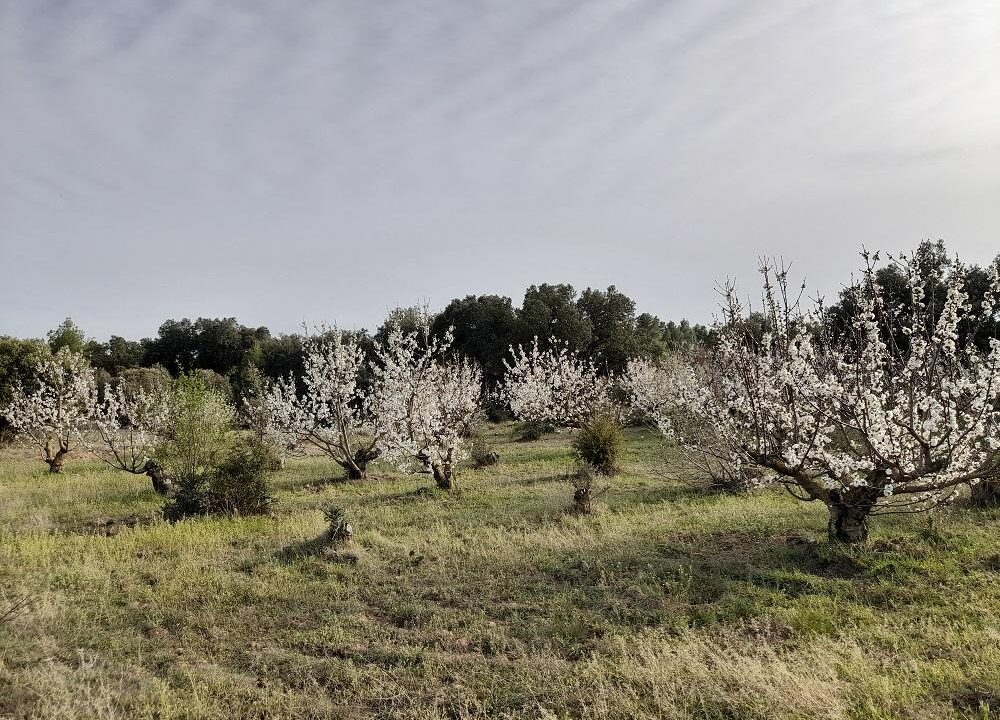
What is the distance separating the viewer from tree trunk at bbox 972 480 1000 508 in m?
12.8

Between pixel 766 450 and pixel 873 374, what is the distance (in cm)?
220

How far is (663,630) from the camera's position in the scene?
738 centimetres

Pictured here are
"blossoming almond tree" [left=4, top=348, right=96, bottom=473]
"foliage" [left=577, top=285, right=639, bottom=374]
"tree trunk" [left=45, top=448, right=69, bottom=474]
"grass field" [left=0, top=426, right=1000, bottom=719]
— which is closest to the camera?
"grass field" [left=0, top=426, right=1000, bottom=719]

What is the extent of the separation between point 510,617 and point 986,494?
11707 mm

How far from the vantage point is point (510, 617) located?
813 cm

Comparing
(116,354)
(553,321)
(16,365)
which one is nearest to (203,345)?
(116,354)

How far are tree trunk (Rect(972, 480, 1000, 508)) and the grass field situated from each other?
1273mm

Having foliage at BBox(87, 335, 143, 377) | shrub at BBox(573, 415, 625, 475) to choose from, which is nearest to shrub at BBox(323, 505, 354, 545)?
shrub at BBox(573, 415, 625, 475)

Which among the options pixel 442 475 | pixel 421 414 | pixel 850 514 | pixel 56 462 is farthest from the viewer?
pixel 56 462

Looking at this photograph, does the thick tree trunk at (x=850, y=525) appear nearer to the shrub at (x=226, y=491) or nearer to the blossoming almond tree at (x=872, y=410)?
the blossoming almond tree at (x=872, y=410)

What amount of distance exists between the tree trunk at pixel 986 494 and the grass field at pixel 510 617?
1273 mm

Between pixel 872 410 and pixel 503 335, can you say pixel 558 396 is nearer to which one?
pixel 503 335

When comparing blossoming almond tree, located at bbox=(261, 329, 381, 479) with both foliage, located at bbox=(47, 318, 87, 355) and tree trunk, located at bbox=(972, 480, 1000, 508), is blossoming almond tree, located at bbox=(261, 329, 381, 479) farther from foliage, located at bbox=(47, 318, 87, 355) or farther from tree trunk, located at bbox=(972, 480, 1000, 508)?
foliage, located at bbox=(47, 318, 87, 355)

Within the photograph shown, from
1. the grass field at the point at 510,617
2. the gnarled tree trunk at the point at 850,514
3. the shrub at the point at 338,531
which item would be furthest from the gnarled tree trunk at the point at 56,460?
the gnarled tree trunk at the point at 850,514
